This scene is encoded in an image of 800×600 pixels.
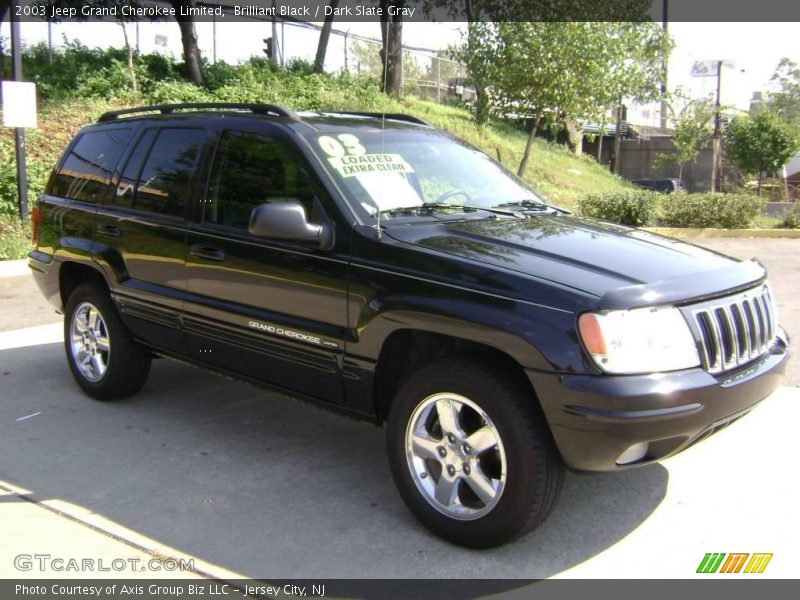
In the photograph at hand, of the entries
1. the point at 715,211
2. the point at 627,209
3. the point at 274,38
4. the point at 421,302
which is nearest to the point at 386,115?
the point at 421,302

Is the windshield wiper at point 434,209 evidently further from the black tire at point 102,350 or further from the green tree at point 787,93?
the green tree at point 787,93

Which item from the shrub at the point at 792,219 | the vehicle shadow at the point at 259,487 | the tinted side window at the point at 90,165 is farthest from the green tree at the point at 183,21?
the vehicle shadow at the point at 259,487

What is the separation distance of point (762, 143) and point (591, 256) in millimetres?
36714

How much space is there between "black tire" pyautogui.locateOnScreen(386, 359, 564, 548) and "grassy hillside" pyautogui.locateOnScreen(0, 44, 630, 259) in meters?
10.1

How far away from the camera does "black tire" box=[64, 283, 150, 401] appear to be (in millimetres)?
5148

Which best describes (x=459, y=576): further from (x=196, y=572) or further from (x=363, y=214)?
(x=363, y=214)

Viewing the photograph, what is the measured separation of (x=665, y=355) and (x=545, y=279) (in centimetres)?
54

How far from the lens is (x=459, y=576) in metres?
3.22

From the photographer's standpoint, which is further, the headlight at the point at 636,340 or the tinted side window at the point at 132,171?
the tinted side window at the point at 132,171

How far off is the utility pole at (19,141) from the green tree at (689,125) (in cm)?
3099

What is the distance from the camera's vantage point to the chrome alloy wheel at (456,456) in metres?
3.31

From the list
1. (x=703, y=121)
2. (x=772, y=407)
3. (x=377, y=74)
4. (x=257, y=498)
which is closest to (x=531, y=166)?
(x=377, y=74)

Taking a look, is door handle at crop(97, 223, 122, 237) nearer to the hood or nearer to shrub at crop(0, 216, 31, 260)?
the hood

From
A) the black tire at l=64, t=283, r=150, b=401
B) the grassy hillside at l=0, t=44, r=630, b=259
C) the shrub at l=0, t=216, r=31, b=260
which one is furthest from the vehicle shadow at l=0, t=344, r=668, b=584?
the grassy hillside at l=0, t=44, r=630, b=259
